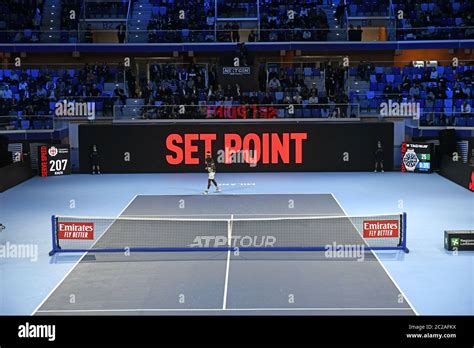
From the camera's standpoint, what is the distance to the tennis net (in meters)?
16.9

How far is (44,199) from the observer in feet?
82.1

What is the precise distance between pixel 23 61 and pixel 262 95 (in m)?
16.0

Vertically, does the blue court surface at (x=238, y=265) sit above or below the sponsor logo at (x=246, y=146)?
below

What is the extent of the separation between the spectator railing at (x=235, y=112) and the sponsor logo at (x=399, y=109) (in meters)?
1.68

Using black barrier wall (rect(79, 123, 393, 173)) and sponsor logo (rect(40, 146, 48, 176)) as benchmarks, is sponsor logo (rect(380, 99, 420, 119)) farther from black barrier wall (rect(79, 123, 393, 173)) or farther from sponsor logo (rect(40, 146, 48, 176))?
sponsor logo (rect(40, 146, 48, 176))

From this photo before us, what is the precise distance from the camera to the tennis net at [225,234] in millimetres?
16922

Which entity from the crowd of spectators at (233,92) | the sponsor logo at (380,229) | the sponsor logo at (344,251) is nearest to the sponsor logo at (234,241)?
the sponsor logo at (344,251)

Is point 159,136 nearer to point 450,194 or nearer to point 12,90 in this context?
point 12,90

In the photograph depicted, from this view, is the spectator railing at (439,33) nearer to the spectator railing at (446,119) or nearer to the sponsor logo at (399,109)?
the sponsor logo at (399,109)

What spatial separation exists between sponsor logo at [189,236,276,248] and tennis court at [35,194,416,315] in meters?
0.14

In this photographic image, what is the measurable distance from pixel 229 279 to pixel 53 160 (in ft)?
62.8

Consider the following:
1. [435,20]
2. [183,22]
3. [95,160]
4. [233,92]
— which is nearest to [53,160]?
[95,160]
